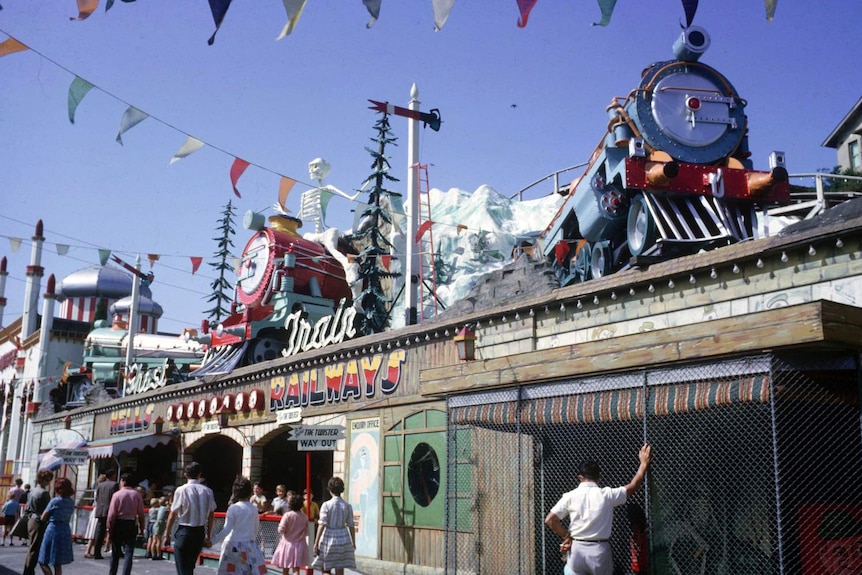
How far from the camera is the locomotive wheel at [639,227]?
40.6 ft

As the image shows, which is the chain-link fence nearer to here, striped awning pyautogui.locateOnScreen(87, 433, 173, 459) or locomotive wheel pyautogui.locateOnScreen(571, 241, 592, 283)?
locomotive wheel pyautogui.locateOnScreen(571, 241, 592, 283)

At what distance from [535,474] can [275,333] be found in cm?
1515

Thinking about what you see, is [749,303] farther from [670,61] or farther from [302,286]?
[302,286]

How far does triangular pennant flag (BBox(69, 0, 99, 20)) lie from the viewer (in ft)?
32.0

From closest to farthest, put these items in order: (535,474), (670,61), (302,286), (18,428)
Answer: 1. (535,474)
2. (670,61)
3. (302,286)
4. (18,428)

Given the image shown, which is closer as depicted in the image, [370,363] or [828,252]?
[828,252]

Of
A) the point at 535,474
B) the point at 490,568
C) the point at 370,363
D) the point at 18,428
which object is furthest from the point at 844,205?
the point at 18,428

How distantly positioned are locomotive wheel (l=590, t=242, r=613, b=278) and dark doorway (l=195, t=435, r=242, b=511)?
14180 mm

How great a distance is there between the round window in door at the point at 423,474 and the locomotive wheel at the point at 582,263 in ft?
14.2

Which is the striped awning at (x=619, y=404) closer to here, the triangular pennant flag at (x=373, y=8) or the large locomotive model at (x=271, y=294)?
the triangular pennant flag at (x=373, y=8)

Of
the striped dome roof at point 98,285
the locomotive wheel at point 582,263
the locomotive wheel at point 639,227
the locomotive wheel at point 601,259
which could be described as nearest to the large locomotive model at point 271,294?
the locomotive wheel at point 582,263

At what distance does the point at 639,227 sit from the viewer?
42.0 ft

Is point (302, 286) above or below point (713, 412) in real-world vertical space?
above

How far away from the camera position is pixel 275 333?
24672 millimetres
